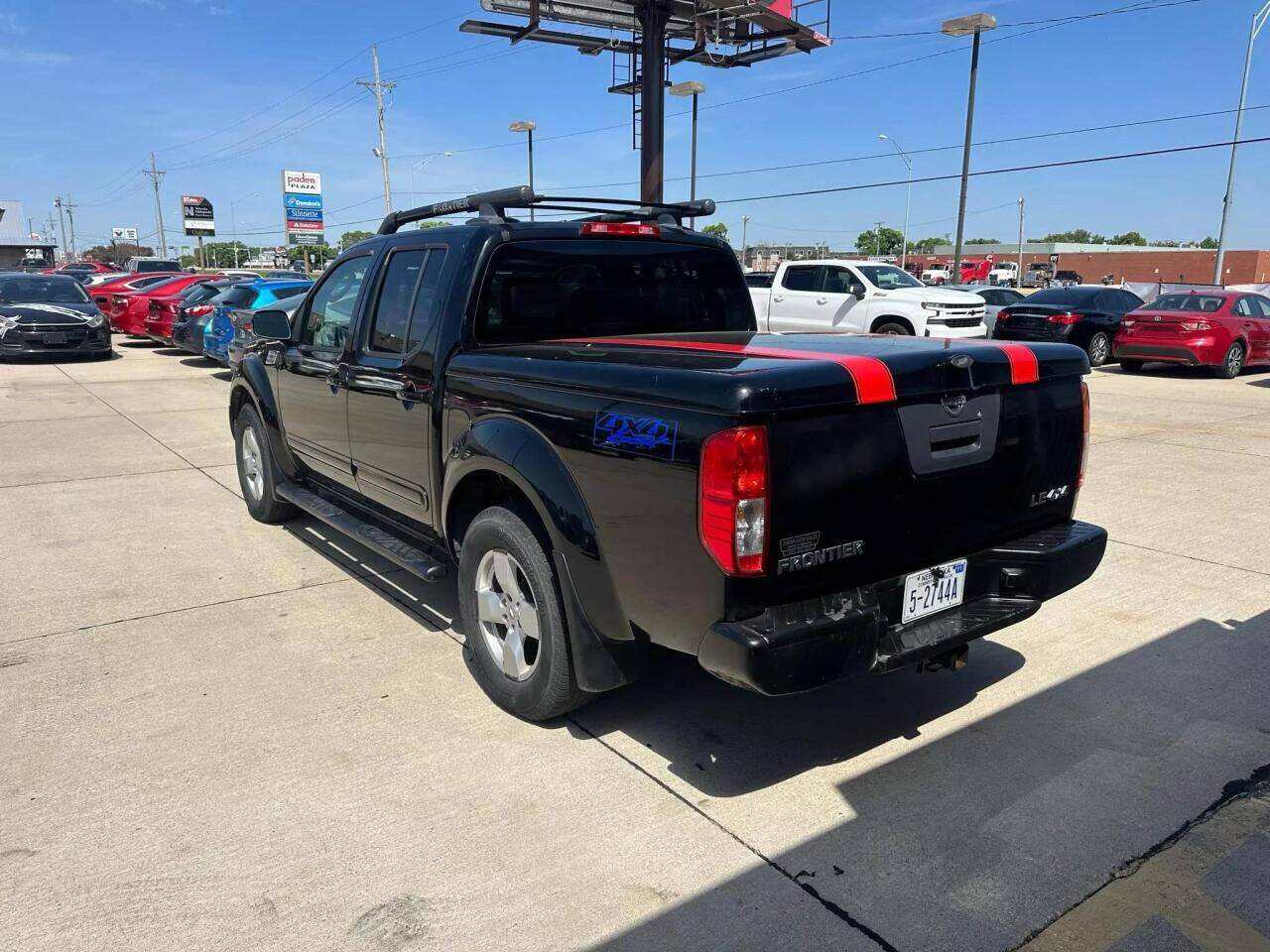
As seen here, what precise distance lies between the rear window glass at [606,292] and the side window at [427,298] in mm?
309

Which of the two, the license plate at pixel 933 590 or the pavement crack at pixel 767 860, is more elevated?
the license plate at pixel 933 590

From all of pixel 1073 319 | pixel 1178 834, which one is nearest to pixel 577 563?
pixel 1178 834

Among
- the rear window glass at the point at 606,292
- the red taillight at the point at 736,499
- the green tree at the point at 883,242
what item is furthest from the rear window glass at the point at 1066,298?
the green tree at the point at 883,242

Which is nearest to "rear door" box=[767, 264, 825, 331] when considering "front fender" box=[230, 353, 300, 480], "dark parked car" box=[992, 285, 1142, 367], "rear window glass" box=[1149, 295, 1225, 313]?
"dark parked car" box=[992, 285, 1142, 367]

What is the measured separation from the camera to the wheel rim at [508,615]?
11.4 feet

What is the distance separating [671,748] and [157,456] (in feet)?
24.2

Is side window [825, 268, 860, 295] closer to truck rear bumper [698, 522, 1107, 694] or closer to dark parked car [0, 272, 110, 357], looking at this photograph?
truck rear bumper [698, 522, 1107, 694]

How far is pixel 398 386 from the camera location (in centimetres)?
418

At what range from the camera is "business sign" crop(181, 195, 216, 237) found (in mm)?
74812

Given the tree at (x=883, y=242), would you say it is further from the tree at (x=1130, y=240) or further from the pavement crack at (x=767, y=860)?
the pavement crack at (x=767, y=860)

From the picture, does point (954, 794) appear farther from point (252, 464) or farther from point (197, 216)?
point (197, 216)

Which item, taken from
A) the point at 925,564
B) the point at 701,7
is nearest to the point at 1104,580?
the point at 925,564

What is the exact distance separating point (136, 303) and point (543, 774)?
67.7 feet

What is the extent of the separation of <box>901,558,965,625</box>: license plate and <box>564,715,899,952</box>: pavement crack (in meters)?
0.88
